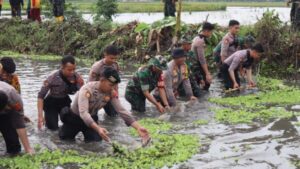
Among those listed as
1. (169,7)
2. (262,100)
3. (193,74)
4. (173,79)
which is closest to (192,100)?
(173,79)

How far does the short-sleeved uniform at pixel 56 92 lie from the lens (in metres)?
8.21

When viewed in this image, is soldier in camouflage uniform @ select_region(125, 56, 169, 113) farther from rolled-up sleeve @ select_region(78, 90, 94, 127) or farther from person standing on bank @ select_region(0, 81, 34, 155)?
person standing on bank @ select_region(0, 81, 34, 155)

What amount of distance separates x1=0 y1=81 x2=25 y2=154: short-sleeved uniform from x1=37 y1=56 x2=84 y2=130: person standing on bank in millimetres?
1024

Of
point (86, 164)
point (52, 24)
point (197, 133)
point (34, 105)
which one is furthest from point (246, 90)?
point (52, 24)

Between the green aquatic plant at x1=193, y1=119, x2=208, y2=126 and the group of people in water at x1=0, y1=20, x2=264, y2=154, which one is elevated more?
the group of people in water at x1=0, y1=20, x2=264, y2=154

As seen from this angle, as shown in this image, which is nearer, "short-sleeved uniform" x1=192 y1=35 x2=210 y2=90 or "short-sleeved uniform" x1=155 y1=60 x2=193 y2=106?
"short-sleeved uniform" x1=155 y1=60 x2=193 y2=106

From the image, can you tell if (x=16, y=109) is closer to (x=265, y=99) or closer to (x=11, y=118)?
(x=11, y=118)

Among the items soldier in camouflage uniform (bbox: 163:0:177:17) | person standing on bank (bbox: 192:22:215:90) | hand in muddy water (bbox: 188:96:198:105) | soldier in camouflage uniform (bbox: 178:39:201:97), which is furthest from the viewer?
soldier in camouflage uniform (bbox: 163:0:177:17)

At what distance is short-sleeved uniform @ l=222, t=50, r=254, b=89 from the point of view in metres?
11.4

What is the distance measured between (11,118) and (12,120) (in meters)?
0.03

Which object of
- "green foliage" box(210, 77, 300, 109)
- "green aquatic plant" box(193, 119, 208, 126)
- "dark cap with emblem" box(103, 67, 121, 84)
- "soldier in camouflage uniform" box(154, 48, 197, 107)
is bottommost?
"green foliage" box(210, 77, 300, 109)

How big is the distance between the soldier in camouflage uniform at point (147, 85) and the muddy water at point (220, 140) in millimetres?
277

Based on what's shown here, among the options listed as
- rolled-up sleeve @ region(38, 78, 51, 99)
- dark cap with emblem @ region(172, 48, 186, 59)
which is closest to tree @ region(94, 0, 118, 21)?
dark cap with emblem @ region(172, 48, 186, 59)

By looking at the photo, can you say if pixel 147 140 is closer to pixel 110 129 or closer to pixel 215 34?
pixel 110 129
